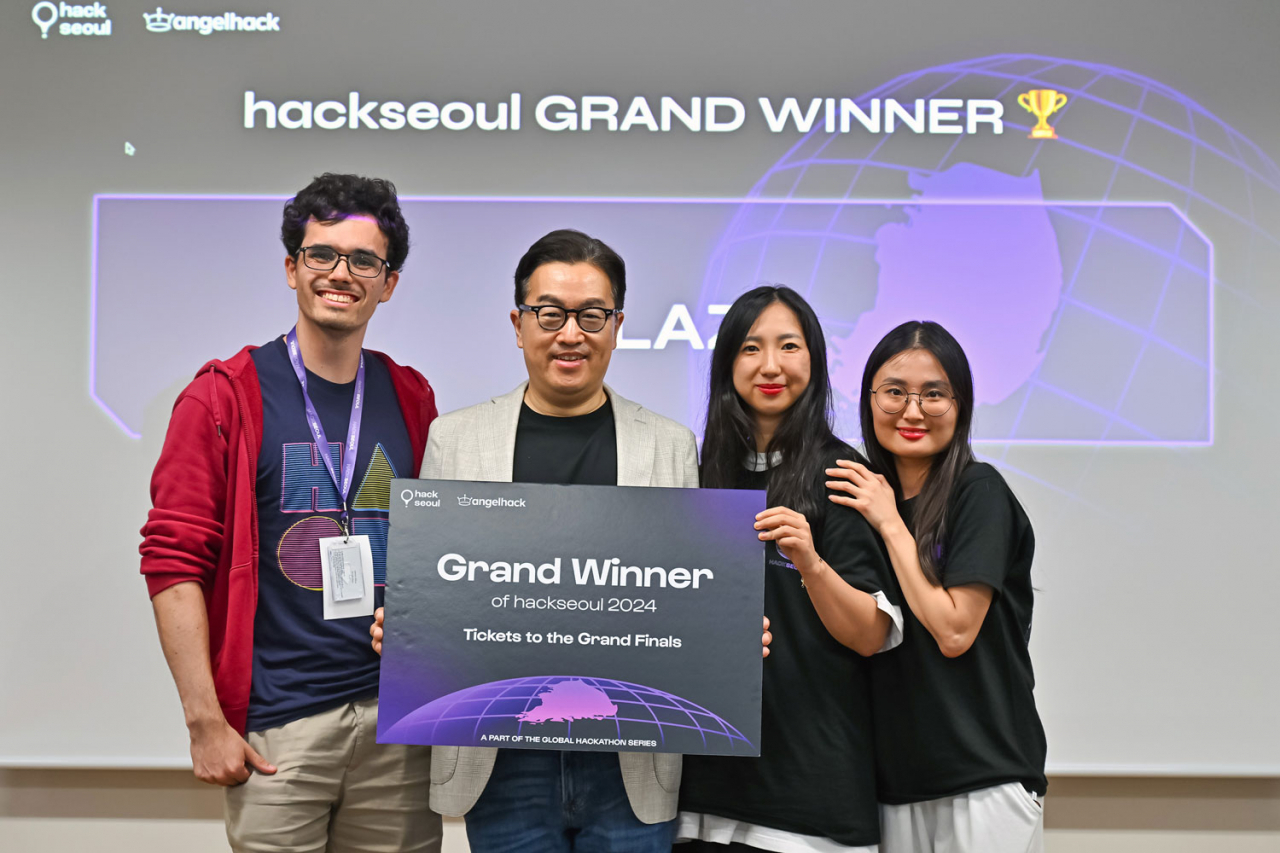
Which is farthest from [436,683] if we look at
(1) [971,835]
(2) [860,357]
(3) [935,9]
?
(3) [935,9]

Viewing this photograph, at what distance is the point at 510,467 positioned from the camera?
5.93ft

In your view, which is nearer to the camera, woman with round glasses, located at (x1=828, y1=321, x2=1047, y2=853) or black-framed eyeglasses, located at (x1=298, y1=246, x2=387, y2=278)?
woman with round glasses, located at (x1=828, y1=321, x2=1047, y2=853)

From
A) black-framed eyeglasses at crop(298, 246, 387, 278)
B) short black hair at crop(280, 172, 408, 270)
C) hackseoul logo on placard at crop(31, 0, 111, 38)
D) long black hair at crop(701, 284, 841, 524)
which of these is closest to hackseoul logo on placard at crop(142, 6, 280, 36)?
hackseoul logo on placard at crop(31, 0, 111, 38)

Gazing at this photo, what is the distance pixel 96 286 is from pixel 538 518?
8.12 feet

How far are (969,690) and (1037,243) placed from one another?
6.58 feet

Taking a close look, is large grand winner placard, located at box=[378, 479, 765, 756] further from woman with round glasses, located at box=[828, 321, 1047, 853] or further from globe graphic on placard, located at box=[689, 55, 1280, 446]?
globe graphic on placard, located at box=[689, 55, 1280, 446]

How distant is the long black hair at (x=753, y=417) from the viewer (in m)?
1.86

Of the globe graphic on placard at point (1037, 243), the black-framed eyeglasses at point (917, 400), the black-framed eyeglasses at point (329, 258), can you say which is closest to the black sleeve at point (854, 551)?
the black-framed eyeglasses at point (917, 400)

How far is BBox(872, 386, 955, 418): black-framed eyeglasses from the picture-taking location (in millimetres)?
1898

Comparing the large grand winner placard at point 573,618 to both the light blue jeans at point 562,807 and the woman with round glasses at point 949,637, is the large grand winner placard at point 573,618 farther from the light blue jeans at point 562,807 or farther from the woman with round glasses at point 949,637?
the woman with round glasses at point 949,637

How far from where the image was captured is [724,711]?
1625 mm

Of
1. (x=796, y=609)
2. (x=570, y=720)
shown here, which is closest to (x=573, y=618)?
(x=570, y=720)

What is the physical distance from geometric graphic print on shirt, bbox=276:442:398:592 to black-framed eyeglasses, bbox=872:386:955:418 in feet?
3.53

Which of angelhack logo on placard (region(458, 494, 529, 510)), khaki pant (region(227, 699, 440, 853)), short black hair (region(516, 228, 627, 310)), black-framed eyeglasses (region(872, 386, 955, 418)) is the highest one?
short black hair (region(516, 228, 627, 310))
